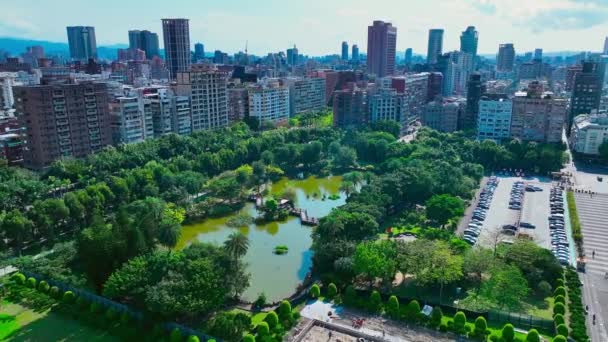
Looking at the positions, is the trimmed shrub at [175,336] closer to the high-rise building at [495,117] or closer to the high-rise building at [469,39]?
the high-rise building at [495,117]

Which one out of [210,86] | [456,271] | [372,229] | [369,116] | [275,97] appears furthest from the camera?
[275,97]

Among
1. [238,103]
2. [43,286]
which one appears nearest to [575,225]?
[43,286]

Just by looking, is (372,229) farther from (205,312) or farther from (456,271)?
(205,312)

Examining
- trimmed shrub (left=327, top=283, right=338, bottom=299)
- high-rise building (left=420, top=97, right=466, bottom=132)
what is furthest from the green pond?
high-rise building (left=420, top=97, right=466, bottom=132)

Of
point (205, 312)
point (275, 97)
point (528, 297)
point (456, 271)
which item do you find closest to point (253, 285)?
point (205, 312)

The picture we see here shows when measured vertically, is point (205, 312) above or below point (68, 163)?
below

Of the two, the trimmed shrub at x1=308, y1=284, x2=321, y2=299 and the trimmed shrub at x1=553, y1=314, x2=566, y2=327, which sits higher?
the trimmed shrub at x1=553, y1=314, x2=566, y2=327

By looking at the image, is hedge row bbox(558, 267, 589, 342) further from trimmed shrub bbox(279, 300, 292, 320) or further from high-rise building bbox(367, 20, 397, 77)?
high-rise building bbox(367, 20, 397, 77)

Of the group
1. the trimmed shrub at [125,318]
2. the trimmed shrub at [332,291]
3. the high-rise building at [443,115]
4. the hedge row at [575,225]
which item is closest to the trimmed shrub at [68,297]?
the trimmed shrub at [125,318]

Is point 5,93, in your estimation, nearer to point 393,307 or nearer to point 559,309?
point 393,307
